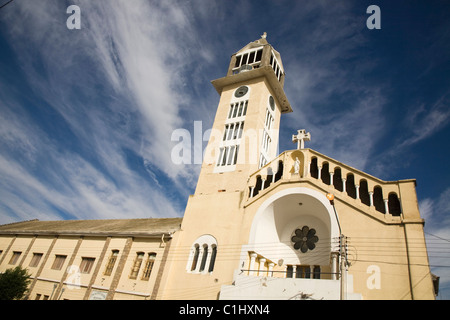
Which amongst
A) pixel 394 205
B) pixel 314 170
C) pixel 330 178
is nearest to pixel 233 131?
pixel 314 170

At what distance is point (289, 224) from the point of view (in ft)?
65.0

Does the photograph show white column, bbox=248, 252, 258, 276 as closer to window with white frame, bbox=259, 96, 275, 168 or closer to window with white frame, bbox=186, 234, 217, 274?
window with white frame, bbox=186, 234, 217, 274

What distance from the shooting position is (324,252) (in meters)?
17.4

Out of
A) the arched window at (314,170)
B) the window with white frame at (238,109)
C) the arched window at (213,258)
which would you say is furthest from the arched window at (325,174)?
the window with white frame at (238,109)

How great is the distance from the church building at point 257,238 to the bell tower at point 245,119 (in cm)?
11

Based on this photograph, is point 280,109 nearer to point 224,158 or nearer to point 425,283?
point 224,158

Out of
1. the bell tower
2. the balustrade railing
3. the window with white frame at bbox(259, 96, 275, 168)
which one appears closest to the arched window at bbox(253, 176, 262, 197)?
the balustrade railing

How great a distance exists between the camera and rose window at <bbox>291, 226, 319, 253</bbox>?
59.8ft

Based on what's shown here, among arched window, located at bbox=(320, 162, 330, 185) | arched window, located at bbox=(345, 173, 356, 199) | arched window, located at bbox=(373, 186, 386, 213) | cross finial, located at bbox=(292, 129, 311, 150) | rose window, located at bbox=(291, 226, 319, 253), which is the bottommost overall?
rose window, located at bbox=(291, 226, 319, 253)

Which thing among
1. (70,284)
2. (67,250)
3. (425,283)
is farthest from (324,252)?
(67,250)

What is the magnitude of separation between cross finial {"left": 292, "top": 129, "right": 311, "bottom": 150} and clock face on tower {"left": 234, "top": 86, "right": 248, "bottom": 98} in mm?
8580

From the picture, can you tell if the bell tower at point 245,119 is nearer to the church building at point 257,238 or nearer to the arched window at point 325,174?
the church building at point 257,238
